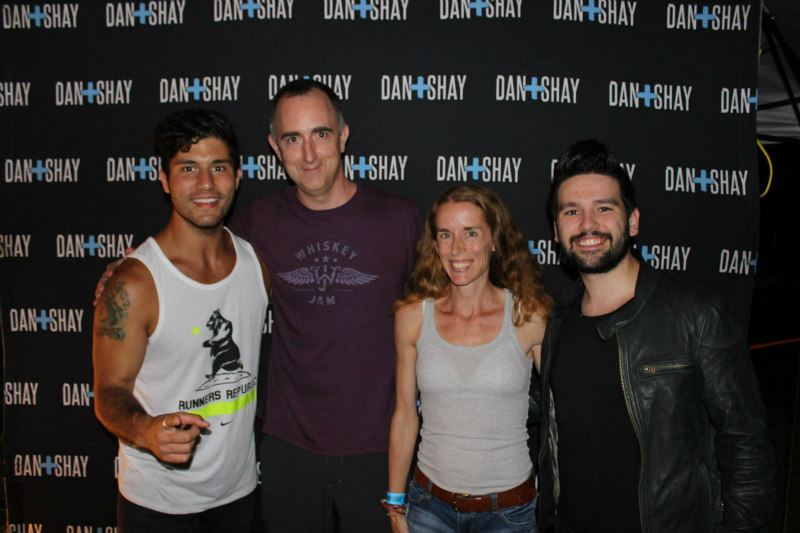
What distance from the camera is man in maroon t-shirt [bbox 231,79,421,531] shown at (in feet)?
6.73

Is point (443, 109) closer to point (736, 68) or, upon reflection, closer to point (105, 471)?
point (736, 68)

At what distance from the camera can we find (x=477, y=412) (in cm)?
177

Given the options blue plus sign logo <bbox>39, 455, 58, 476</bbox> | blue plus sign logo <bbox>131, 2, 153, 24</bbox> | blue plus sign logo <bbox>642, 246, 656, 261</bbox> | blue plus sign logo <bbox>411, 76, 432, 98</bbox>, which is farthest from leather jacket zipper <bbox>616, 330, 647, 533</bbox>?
blue plus sign logo <bbox>39, 455, 58, 476</bbox>

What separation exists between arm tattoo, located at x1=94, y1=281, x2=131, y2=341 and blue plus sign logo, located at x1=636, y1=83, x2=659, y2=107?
2616 millimetres

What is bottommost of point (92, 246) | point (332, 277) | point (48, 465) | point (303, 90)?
point (48, 465)

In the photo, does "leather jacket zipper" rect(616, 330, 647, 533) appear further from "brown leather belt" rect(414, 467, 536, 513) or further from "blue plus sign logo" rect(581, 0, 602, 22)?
"blue plus sign logo" rect(581, 0, 602, 22)

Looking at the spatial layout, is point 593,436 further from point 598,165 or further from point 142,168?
point 142,168

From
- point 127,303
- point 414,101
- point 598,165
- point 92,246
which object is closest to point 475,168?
point 414,101

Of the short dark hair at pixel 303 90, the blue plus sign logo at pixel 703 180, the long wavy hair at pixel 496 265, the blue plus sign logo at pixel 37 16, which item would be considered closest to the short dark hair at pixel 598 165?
the long wavy hair at pixel 496 265

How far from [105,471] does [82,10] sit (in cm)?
255

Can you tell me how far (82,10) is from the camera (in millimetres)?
2738

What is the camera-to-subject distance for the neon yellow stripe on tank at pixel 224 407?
1.91 metres

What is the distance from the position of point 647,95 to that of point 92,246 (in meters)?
3.11

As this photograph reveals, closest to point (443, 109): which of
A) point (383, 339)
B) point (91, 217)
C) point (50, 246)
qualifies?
point (383, 339)
